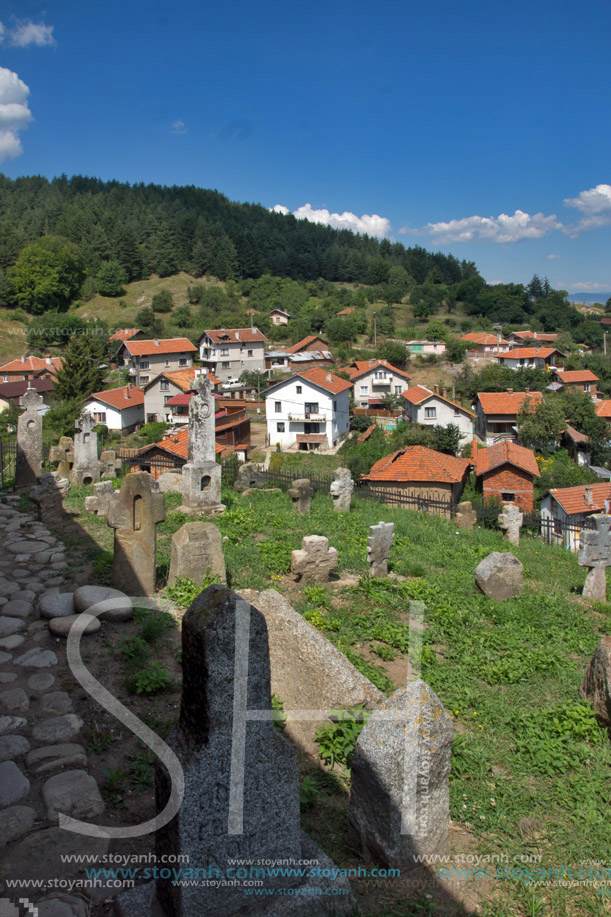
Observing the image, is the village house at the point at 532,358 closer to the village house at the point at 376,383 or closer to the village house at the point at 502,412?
the village house at the point at 376,383

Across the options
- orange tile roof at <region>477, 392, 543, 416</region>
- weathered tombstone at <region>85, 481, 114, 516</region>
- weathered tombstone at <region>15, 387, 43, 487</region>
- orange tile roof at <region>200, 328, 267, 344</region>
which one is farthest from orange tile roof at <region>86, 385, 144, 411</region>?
weathered tombstone at <region>85, 481, 114, 516</region>

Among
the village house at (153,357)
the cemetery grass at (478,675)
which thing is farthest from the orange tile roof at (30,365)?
the cemetery grass at (478,675)

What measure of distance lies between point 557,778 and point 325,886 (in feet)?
8.83

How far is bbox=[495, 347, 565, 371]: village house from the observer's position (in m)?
64.9

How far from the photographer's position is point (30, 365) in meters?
54.9

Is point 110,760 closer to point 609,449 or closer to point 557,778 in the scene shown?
point 557,778

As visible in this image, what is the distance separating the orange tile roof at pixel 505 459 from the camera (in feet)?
102

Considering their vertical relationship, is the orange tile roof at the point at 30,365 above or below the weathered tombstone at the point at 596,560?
above

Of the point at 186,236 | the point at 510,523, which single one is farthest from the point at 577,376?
the point at 186,236

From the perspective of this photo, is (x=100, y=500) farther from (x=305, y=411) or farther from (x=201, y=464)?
(x=305, y=411)

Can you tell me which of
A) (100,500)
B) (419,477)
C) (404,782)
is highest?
(100,500)

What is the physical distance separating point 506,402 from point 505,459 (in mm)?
16772

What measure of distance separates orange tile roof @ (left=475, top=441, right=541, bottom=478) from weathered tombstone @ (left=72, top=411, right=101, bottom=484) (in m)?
22.5

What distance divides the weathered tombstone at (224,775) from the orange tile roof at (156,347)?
57194 millimetres
